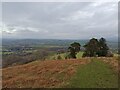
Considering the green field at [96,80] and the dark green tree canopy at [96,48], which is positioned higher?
the dark green tree canopy at [96,48]

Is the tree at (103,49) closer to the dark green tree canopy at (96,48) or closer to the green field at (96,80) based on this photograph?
the dark green tree canopy at (96,48)

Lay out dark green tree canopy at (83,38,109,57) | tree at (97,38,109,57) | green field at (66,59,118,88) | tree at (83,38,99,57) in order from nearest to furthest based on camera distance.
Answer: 1. green field at (66,59,118,88)
2. tree at (83,38,99,57)
3. dark green tree canopy at (83,38,109,57)
4. tree at (97,38,109,57)

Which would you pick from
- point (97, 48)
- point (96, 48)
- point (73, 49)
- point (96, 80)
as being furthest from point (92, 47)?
point (96, 80)

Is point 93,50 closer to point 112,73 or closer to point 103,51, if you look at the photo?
point 103,51

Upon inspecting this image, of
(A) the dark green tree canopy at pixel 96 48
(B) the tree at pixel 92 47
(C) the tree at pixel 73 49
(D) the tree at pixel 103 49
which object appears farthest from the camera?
(C) the tree at pixel 73 49

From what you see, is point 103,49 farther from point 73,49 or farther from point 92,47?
point 73,49

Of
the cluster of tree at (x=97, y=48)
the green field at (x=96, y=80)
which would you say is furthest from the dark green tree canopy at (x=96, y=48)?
the green field at (x=96, y=80)

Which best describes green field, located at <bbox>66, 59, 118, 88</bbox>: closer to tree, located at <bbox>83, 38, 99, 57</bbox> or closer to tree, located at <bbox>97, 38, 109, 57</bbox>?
tree, located at <bbox>83, 38, 99, 57</bbox>

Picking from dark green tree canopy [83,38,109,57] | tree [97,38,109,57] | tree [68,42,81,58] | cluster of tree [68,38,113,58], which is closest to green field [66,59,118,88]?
cluster of tree [68,38,113,58]

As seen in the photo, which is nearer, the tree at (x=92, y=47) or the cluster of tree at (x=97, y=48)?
the tree at (x=92, y=47)

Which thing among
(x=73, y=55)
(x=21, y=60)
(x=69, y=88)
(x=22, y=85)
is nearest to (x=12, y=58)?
(x=21, y=60)

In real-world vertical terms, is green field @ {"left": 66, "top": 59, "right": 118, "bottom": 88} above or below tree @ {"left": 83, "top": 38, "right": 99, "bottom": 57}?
below

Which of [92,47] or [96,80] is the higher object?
[92,47]

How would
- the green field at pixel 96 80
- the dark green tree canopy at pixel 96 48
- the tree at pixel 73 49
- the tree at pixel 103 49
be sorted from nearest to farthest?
the green field at pixel 96 80
the dark green tree canopy at pixel 96 48
the tree at pixel 103 49
the tree at pixel 73 49
